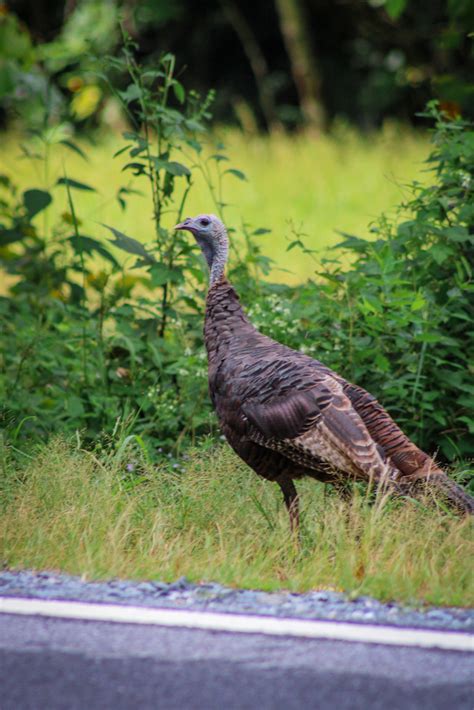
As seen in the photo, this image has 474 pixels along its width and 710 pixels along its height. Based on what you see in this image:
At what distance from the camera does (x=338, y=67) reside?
2127 cm

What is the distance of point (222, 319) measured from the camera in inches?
230

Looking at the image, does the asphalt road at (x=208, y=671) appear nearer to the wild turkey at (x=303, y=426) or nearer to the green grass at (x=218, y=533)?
the green grass at (x=218, y=533)

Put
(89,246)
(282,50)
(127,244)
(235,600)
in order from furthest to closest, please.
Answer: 1. (282,50)
2. (89,246)
3. (127,244)
4. (235,600)

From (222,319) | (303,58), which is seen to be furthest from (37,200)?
(303,58)

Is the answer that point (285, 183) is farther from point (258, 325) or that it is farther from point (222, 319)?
point (222, 319)

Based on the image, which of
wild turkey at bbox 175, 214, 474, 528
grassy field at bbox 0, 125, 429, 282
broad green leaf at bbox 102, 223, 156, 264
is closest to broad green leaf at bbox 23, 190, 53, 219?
broad green leaf at bbox 102, 223, 156, 264

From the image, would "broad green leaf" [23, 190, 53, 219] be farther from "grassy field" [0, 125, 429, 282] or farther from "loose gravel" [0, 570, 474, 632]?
"grassy field" [0, 125, 429, 282]

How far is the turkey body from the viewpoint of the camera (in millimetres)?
5215

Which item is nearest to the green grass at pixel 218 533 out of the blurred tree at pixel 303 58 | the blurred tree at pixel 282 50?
the blurred tree at pixel 282 50

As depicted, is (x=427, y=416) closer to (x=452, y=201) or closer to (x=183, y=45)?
(x=452, y=201)

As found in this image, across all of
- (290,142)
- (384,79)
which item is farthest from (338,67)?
(290,142)

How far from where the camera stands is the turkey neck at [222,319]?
5781 millimetres

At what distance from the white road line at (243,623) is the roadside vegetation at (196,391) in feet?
1.35

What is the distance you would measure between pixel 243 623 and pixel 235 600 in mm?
288
